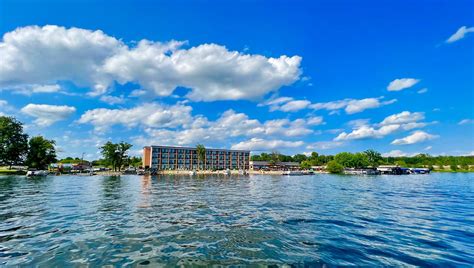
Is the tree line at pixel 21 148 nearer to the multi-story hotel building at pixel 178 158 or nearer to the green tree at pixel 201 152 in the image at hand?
the multi-story hotel building at pixel 178 158

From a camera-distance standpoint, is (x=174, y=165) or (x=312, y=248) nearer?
(x=312, y=248)

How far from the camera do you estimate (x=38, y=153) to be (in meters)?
109

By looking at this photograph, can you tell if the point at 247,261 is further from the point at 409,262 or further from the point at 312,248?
the point at 409,262

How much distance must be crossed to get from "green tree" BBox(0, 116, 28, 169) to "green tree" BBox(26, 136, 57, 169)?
2383mm

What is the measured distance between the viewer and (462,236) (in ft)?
45.3

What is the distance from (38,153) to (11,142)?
10206mm

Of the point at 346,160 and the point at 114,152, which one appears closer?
the point at 114,152

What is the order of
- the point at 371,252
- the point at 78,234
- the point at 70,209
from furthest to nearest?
the point at 70,209, the point at 78,234, the point at 371,252

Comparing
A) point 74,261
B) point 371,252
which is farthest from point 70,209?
point 371,252

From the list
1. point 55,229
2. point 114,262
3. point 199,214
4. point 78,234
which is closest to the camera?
point 114,262

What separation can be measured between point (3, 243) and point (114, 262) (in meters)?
6.77

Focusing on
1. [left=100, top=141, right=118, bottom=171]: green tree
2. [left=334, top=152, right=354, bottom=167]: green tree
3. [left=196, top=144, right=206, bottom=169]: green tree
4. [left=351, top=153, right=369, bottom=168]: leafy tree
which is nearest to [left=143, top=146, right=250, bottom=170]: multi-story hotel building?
[left=196, top=144, right=206, bottom=169]: green tree

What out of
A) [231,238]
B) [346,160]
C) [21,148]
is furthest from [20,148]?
[346,160]

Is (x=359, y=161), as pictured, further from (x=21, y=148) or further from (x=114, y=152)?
(x=21, y=148)
